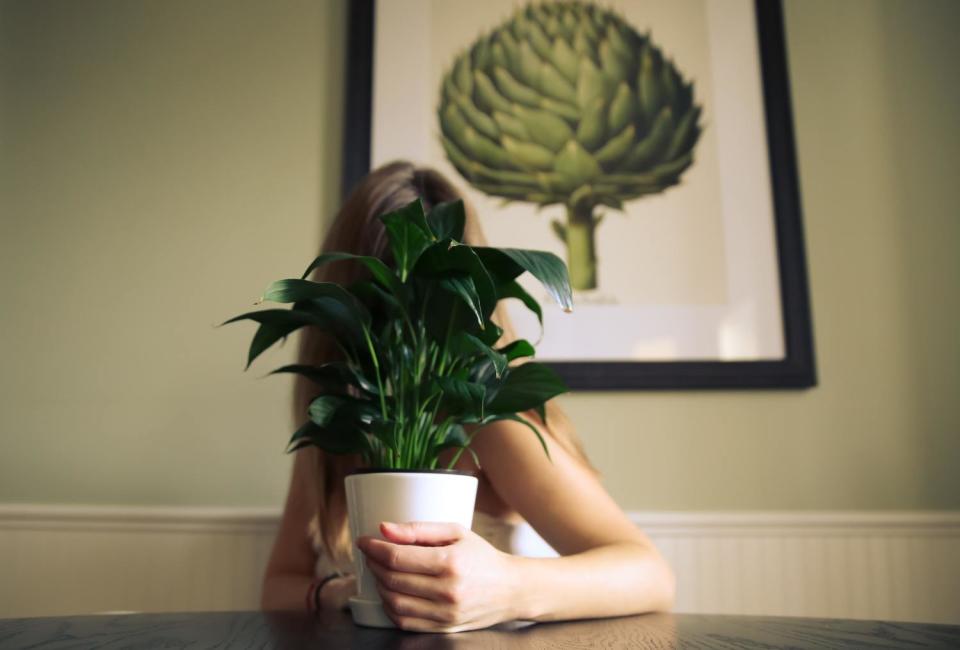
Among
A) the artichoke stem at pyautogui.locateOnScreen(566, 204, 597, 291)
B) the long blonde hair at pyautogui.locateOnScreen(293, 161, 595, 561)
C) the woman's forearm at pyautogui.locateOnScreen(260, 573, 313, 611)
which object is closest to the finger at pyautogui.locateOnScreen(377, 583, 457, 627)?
the long blonde hair at pyautogui.locateOnScreen(293, 161, 595, 561)

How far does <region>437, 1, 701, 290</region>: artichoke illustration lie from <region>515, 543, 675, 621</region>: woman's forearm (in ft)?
2.75

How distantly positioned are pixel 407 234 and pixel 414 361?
0.13 meters

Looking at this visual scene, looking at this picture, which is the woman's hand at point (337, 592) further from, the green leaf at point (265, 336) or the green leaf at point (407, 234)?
the green leaf at point (407, 234)

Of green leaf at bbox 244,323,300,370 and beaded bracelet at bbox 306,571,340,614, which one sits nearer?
green leaf at bbox 244,323,300,370

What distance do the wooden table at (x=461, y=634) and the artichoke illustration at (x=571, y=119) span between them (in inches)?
38.1

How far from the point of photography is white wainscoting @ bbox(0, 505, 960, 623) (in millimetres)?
1437

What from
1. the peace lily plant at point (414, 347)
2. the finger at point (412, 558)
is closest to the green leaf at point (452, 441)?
the peace lily plant at point (414, 347)

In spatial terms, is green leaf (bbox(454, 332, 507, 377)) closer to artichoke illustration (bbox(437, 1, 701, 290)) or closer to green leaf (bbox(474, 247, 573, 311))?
green leaf (bbox(474, 247, 573, 311))

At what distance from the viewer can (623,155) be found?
1626 mm

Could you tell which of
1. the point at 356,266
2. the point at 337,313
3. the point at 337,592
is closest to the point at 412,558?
the point at 337,313

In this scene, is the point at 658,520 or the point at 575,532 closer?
the point at 575,532

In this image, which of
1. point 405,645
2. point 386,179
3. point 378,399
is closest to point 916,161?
point 386,179

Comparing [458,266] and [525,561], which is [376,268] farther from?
[525,561]

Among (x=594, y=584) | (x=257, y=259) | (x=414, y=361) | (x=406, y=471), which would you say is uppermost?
(x=257, y=259)
